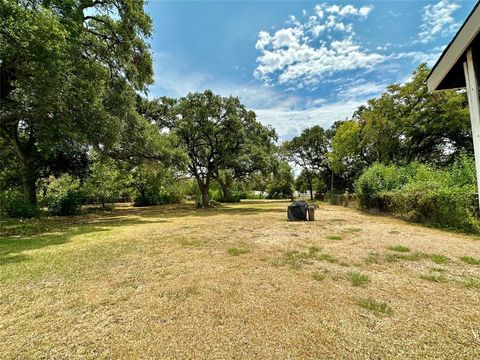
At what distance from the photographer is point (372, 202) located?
12922mm

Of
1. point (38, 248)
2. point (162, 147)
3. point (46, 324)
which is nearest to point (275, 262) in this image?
point (46, 324)

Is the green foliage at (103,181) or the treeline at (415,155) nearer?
the treeline at (415,155)

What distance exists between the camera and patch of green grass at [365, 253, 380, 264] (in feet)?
13.2

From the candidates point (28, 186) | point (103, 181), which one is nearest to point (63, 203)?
point (28, 186)

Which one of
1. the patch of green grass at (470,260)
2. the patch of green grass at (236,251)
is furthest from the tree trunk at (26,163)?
the patch of green grass at (470,260)

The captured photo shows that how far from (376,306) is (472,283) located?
5.42ft

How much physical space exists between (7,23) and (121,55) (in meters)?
4.76

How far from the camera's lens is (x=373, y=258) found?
4.25 metres

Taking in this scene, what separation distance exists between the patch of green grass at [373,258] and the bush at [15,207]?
1296 centimetres

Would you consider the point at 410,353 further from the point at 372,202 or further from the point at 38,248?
the point at 372,202

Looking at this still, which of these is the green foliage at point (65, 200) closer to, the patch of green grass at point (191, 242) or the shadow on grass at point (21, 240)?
the shadow on grass at point (21, 240)

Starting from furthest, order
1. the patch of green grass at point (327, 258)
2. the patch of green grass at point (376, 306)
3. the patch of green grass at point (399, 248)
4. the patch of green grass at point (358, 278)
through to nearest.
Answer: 1. the patch of green grass at point (399, 248)
2. the patch of green grass at point (327, 258)
3. the patch of green grass at point (358, 278)
4. the patch of green grass at point (376, 306)

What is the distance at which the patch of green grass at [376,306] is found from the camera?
239 cm

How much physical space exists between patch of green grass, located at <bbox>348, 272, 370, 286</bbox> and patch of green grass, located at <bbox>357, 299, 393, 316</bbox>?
50 centimetres
